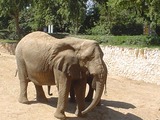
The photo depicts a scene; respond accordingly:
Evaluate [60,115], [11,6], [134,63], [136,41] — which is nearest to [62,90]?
[60,115]

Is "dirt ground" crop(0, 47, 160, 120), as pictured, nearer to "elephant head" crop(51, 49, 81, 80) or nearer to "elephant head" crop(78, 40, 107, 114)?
"elephant head" crop(51, 49, 81, 80)

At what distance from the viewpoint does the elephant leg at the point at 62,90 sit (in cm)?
1075

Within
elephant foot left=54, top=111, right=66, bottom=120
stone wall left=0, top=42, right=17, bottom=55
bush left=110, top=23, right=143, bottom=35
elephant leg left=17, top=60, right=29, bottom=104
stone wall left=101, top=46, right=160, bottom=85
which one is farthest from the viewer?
Result: bush left=110, top=23, right=143, bottom=35

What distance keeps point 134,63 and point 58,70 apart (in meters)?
12.1

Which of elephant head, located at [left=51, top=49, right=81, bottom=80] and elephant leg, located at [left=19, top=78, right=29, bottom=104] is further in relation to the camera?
elephant leg, located at [left=19, top=78, right=29, bottom=104]

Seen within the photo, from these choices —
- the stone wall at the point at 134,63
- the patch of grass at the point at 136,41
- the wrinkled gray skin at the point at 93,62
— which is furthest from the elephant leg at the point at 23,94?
the patch of grass at the point at 136,41

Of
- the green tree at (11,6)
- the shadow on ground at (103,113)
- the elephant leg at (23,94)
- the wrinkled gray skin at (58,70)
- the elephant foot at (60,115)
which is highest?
the green tree at (11,6)

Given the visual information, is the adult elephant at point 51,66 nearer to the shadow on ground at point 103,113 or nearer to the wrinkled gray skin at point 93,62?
the wrinkled gray skin at point 93,62

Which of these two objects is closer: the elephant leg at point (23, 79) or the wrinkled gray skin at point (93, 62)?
the wrinkled gray skin at point (93, 62)

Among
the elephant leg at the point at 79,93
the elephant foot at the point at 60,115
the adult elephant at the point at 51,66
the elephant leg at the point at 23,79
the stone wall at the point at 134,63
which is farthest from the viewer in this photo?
Answer: the stone wall at the point at 134,63

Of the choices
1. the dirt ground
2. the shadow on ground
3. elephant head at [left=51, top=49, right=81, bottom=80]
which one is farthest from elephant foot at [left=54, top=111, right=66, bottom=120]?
elephant head at [left=51, top=49, right=81, bottom=80]

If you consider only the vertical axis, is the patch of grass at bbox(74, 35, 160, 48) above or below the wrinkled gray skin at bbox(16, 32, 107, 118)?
below

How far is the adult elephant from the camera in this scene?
10688mm

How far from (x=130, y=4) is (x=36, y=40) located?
1546 centimetres
